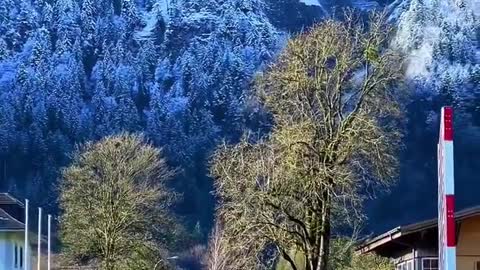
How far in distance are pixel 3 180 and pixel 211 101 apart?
25.2 meters

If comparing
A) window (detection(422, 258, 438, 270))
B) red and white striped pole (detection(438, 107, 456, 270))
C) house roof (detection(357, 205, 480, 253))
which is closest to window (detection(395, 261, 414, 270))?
house roof (detection(357, 205, 480, 253))

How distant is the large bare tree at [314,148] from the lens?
1053 inches

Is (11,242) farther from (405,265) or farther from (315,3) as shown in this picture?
(315,3)

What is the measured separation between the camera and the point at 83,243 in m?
44.8

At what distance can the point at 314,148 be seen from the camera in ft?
90.5

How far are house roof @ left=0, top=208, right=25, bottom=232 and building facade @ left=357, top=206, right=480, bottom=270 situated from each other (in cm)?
2690

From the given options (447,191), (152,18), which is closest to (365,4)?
(152,18)

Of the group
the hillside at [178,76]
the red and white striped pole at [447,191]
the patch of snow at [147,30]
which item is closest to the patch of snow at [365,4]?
the hillside at [178,76]

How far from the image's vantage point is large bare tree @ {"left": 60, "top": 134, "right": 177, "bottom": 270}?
44094mm

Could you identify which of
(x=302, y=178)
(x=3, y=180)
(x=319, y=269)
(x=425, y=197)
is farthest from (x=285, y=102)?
(x=3, y=180)

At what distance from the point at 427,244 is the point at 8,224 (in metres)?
34.3

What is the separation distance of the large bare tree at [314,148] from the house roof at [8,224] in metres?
33.3

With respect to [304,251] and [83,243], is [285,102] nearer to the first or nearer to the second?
[304,251]

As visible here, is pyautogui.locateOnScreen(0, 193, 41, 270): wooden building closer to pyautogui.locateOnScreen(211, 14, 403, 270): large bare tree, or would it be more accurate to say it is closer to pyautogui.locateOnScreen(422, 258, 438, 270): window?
pyautogui.locateOnScreen(422, 258, 438, 270): window
